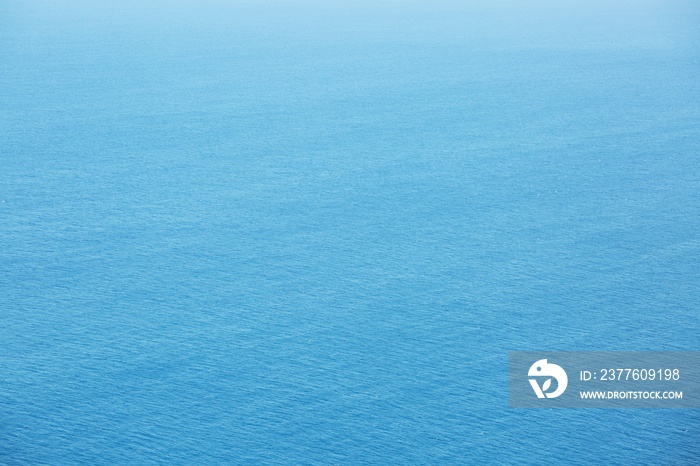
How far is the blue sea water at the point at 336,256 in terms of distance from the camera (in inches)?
228

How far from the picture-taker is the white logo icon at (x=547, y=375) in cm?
622

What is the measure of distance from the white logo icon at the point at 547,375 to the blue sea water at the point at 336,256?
8.4 inches

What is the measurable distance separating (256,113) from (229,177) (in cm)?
351

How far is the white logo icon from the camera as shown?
6.22 metres

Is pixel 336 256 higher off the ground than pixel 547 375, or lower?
higher

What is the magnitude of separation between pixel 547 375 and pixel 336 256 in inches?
105

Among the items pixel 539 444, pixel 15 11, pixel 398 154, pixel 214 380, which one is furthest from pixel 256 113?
pixel 15 11

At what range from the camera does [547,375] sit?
20.9 ft

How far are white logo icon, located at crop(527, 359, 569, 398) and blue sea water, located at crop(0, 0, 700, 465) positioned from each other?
0.21 meters

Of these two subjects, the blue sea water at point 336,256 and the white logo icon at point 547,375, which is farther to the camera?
the white logo icon at point 547,375

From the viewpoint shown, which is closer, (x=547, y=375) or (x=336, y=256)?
(x=547, y=375)

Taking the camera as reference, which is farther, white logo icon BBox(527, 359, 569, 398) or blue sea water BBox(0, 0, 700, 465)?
white logo icon BBox(527, 359, 569, 398)

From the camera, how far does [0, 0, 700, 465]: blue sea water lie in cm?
580

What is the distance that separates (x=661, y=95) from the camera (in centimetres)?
1507
